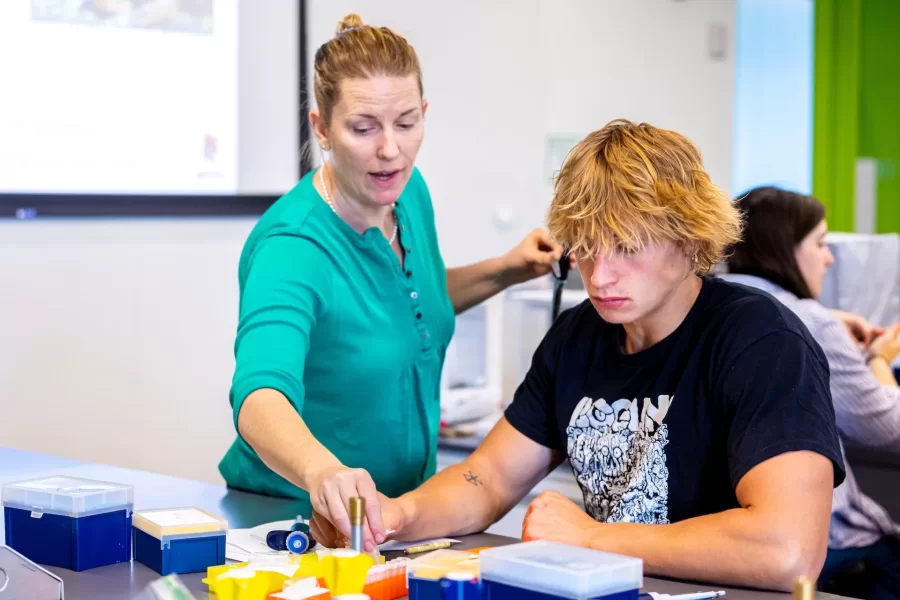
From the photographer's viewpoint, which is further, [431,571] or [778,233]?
[778,233]

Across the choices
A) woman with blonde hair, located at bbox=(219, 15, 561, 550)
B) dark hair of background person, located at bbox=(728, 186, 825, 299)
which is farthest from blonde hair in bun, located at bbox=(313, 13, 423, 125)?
dark hair of background person, located at bbox=(728, 186, 825, 299)

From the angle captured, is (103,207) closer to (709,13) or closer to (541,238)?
(541,238)

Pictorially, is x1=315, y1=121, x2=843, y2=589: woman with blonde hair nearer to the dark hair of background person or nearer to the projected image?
the dark hair of background person

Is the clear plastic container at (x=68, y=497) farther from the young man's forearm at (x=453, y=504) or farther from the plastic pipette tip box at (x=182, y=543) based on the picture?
the young man's forearm at (x=453, y=504)

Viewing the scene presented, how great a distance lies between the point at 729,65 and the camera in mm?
5051

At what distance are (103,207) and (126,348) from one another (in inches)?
16.4

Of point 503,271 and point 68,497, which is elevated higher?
point 503,271

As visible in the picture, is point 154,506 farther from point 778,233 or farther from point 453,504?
point 778,233

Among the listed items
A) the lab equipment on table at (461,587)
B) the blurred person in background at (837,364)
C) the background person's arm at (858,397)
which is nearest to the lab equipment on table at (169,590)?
the lab equipment on table at (461,587)

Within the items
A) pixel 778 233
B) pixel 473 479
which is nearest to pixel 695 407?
pixel 473 479

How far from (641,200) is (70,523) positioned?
2.71 feet

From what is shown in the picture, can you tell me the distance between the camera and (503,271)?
198 cm

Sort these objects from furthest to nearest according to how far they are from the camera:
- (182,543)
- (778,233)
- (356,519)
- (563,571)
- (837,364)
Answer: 1. (778,233)
2. (837,364)
3. (182,543)
4. (356,519)
5. (563,571)

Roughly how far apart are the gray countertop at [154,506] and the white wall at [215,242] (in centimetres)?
91
